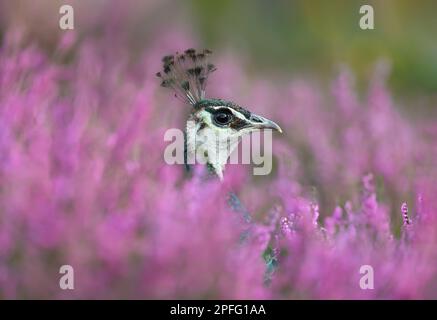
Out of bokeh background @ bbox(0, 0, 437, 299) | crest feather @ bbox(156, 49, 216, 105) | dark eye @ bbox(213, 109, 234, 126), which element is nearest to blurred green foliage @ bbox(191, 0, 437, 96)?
bokeh background @ bbox(0, 0, 437, 299)

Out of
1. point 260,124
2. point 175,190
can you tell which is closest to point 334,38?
point 260,124

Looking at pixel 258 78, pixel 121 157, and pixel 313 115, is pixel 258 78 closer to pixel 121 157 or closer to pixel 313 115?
pixel 313 115

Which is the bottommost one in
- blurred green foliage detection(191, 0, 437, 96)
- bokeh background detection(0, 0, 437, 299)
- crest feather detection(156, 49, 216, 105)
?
bokeh background detection(0, 0, 437, 299)

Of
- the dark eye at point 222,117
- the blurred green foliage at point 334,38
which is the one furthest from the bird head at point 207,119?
the blurred green foliage at point 334,38

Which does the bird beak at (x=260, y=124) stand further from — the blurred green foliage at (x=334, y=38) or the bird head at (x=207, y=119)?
the blurred green foliage at (x=334, y=38)

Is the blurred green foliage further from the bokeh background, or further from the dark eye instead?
the dark eye

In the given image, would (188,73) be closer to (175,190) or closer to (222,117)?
(222,117)
